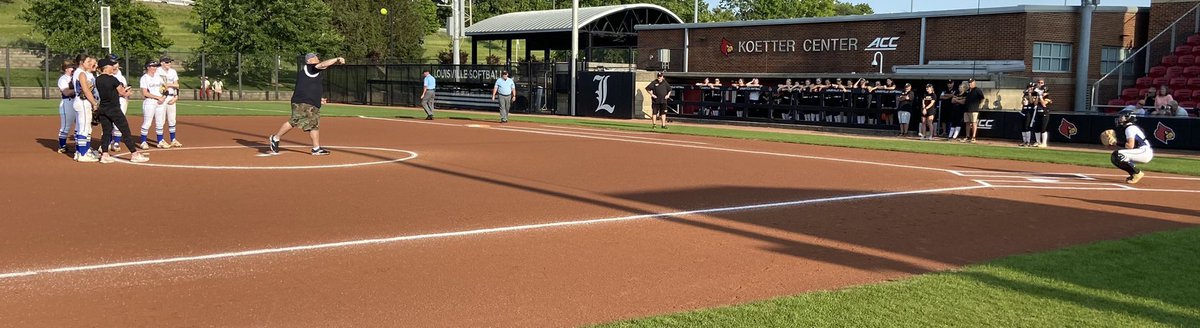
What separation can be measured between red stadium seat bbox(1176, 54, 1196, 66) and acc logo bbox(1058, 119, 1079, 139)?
9303 mm

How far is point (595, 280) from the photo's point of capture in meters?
7.00

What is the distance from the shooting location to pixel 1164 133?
80.2 ft

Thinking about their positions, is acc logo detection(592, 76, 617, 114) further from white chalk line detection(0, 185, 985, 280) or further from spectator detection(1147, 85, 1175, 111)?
white chalk line detection(0, 185, 985, 280)

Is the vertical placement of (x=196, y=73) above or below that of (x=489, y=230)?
above

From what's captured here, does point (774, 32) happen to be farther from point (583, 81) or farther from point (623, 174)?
point (623, 174)

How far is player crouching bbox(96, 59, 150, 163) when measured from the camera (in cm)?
1480

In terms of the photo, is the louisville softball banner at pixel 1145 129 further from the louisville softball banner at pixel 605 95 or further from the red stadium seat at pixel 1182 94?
the louisville softball banner at pixel 605 95

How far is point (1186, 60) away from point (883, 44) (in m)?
10.4

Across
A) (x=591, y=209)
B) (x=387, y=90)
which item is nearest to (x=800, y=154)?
(x=591, y=209)

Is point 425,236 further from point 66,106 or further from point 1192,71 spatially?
point 1192,71

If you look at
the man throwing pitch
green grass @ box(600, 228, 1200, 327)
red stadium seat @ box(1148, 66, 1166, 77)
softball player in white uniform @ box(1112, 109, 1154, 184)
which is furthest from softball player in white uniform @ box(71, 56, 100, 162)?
red stadium seat @ box(1148, 66, 1166, 77)

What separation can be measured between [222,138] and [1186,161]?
20670 mm

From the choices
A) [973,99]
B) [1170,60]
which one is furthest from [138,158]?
[1170,60]

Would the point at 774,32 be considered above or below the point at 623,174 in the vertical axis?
above
